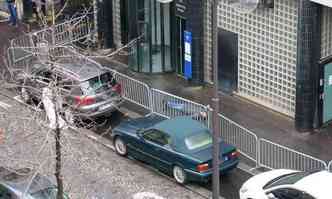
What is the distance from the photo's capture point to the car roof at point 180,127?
2023cm

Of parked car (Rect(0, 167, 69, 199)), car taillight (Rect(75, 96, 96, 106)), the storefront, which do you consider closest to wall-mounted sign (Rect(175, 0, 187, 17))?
the storefront

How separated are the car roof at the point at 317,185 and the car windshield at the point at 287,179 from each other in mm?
201

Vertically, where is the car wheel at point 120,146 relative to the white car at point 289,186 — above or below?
below

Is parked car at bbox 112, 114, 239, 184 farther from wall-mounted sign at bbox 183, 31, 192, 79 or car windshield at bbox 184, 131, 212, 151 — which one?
wall-mounted sign at bbox 183, 31, 192, 79

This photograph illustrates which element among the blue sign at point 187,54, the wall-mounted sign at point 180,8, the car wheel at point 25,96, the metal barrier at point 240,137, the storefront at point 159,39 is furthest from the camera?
the storefront at point 159,39

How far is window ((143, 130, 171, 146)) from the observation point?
20.3m

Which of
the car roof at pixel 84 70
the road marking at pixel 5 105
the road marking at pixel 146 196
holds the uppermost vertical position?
the car roof at pixel 84 70

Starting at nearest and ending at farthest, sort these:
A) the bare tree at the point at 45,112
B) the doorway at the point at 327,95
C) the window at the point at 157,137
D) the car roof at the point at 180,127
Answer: the bare tree at the point at 45,112 → the car roof at the point at 180,127 → the window at the point at 157,137 → the doorway at the point at 327,95

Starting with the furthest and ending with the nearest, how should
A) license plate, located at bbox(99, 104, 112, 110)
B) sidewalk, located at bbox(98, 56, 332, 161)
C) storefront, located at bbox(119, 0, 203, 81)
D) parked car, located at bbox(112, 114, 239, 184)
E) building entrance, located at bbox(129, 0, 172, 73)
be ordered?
building entrance, located at bbox(129, 0, 172, 73), storefront, located at bbox(119, 0, 203, 81), license plate, located at bbox(99, 104, 112, 110), sidewalk, located at bbox(98, 56, 332, 161), parked car, located at bbox(112, 114, 239, 184)

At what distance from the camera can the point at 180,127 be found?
67.2 ft

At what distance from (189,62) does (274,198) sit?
9.80 meters

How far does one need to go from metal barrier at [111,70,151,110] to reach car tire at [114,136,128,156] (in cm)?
261

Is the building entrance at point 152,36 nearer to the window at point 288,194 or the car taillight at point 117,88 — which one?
the car taillight at point 117,88

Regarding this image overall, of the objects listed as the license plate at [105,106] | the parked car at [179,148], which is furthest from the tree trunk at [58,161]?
the license plate at [105,106]
